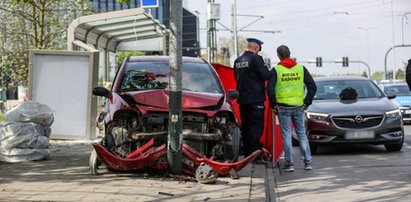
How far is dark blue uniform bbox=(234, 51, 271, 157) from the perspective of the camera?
9.42m

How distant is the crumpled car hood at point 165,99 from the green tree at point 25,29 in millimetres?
12471

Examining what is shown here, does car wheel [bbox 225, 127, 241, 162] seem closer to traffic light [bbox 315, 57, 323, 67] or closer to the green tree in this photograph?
the green tree

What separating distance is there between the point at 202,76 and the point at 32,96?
5.81 meters

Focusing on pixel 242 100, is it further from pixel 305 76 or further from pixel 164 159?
pixel 164 159

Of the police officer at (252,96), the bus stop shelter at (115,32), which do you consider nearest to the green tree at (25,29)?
the bus stop shelter at (115,32)

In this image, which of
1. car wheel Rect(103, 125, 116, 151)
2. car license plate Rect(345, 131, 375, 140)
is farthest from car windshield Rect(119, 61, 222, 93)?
car license plate Rect(345, 131, 375, 140)

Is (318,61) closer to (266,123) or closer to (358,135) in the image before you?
(358,135)

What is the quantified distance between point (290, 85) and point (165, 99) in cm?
231

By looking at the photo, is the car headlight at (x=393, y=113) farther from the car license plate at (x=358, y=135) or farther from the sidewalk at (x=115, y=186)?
the sidewalk at (x=115, y=186)

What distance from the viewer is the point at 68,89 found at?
44.6 feet

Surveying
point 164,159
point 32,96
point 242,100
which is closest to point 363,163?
point 242,100

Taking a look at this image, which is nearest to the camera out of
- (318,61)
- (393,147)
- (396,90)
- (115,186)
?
(115,186)

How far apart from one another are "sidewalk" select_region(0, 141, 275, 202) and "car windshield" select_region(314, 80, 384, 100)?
152 inches

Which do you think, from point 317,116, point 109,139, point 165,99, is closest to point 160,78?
point 165,99
